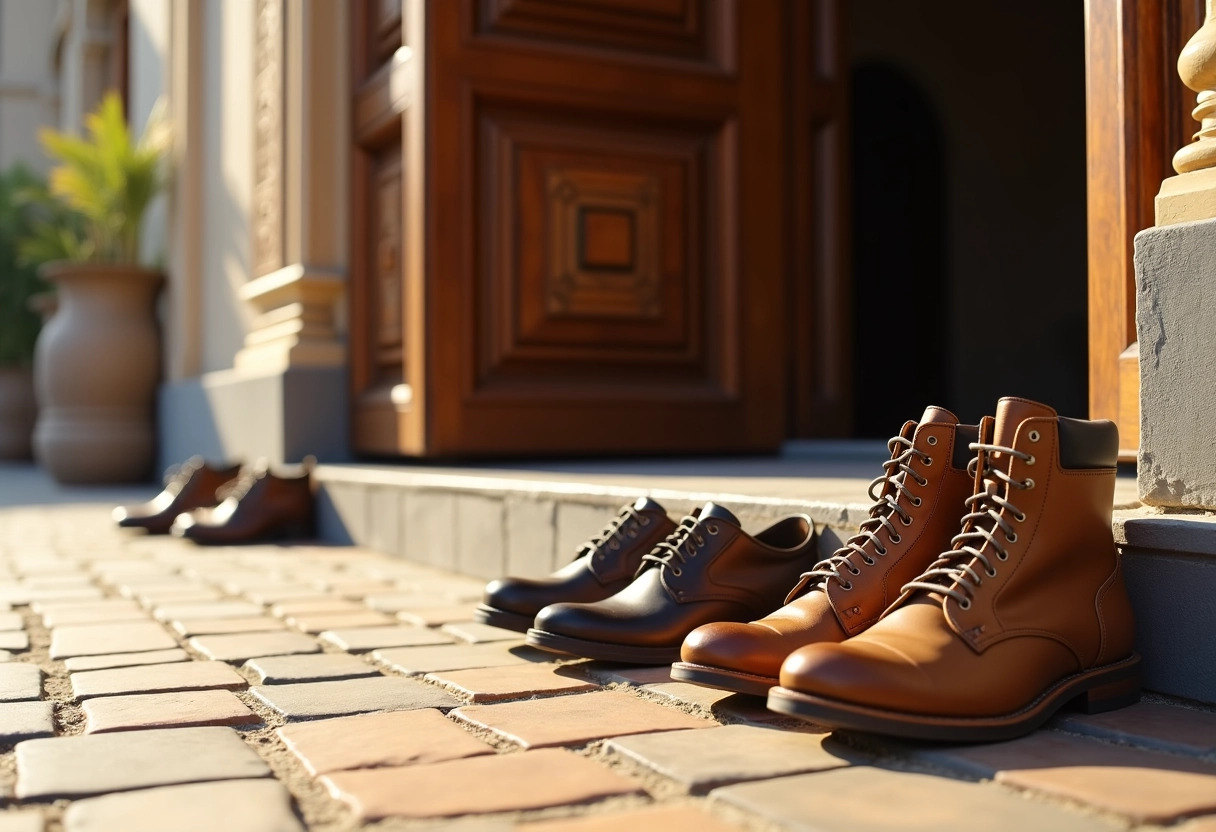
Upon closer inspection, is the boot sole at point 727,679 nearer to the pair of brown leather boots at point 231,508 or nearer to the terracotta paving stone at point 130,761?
the terracotta paving stone at point 130,761

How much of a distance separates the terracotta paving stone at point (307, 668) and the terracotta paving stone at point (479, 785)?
54 centimetres

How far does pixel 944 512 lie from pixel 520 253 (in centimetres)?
241

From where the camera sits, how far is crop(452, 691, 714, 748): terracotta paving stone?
1367 mm

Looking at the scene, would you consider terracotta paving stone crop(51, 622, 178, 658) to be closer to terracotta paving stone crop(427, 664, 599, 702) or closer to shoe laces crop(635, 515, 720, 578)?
terracotta paving stone crop(427, 664, 599, 702)

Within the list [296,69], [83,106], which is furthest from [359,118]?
[83,106]

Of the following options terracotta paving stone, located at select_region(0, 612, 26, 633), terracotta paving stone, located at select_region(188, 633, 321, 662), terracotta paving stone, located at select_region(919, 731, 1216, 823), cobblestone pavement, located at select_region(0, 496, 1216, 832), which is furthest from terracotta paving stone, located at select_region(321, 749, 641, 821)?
terracotta paving stone, located at select_region(0, 612, 26, 633)

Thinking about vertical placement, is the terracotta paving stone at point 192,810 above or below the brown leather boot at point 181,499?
below

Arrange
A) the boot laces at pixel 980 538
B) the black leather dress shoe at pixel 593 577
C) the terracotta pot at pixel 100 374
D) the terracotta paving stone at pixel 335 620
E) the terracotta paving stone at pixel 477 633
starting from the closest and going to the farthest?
the boot laces at pixel 980 538 < the black leather dress shoe at pixel 593 577 < the terracotta paving stone at pixel 477 633 < the terracotta paving stone at pixel 335 620 < the terracotta pot at pixel 100 374

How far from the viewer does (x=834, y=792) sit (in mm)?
1128

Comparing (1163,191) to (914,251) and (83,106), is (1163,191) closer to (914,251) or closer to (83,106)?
(914,251)

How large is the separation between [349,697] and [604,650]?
0.36m

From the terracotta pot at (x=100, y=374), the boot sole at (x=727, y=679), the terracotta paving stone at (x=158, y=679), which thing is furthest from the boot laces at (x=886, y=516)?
the terracotta pot at (x=100, y=374)

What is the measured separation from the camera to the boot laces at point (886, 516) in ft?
4.91

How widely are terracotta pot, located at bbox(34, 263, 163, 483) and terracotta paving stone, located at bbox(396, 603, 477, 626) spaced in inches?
208
